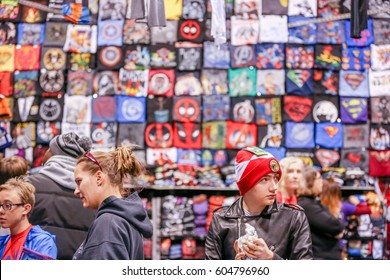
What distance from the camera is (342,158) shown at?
319 inches

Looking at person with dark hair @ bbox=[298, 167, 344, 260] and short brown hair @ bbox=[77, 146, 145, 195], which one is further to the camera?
person with dark hair @ bbox=[298, 167, 344, 260]

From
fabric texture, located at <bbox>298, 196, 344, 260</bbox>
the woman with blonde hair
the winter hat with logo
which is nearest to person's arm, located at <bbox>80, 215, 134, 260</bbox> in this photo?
the winter hat with logo

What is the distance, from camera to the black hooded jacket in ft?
9.73

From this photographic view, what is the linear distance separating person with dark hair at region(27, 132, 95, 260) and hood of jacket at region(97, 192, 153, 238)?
779mm

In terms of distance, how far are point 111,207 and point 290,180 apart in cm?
210

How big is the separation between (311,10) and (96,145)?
9.05ft

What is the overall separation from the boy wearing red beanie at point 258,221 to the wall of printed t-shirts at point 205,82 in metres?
4.66

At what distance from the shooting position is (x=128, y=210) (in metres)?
3.08

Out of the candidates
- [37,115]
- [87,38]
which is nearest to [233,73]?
[87,38]

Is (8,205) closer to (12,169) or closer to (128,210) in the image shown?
(128,210)

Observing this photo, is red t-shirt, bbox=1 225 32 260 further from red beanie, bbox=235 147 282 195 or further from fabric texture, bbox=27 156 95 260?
red beanie, bbox=235 147 282 195

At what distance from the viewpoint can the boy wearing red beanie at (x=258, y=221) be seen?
332cm

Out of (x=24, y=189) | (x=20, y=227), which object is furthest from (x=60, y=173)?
(x=20, y=227)
